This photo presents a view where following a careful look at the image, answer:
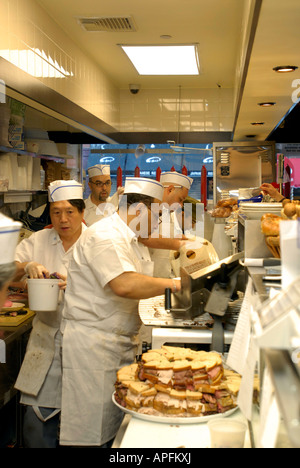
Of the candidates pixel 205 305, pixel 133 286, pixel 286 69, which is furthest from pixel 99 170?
pixel 205 305

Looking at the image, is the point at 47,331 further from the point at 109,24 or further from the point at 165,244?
the point at 109,24

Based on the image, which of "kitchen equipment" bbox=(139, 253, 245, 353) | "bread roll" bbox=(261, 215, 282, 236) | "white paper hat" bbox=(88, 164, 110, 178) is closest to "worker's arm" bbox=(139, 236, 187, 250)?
"kitchen equipment" bbox=(139, 253, 245, 353)

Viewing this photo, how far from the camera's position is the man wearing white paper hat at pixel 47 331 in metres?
3.01

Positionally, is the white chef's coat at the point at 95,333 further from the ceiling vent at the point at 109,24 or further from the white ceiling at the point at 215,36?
the ceiling vent at the point at 109,24

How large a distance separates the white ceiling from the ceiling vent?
6 centimetres

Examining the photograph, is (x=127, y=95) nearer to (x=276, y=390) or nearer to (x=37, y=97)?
(x=37, y=97)

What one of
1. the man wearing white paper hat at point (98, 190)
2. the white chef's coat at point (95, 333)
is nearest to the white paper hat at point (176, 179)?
the man wearing white paper hat at point (98, 190)

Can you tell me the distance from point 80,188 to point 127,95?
15.2 ft

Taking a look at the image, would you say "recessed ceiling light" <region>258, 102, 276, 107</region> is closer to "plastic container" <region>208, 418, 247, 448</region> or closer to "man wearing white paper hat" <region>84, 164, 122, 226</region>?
"man wearing white paper hat" <region>84, 164, 122, 226</region>

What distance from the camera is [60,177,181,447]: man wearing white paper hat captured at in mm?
2502

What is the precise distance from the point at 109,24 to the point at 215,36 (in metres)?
1.06

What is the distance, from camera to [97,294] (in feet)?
8.59

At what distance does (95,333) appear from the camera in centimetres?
262

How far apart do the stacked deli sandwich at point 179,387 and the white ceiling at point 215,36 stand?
4.85 ft
